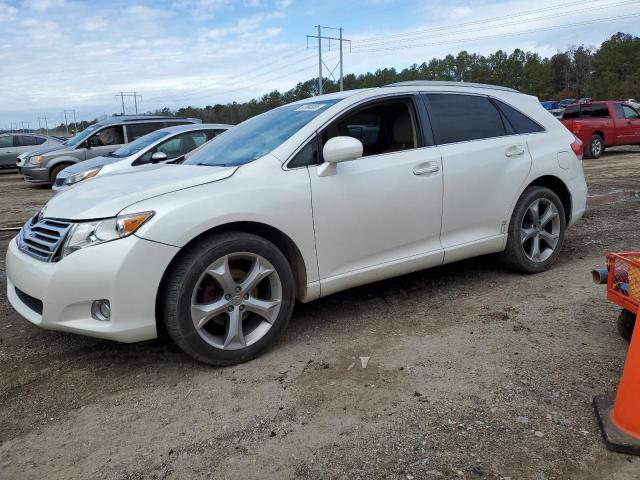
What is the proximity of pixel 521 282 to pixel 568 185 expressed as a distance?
1.03 meters

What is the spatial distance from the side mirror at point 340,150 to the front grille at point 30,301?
6.20 feet

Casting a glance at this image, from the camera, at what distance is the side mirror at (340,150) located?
3385mm

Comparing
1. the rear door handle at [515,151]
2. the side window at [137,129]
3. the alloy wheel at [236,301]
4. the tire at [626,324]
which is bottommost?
the tire at [626,324]

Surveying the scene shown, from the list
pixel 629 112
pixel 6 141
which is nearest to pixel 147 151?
pixel 6 141

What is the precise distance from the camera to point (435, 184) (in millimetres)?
3982

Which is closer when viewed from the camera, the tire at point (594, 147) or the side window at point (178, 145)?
the side window at point (178, 145)

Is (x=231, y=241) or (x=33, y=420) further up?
(x=231, y=241)

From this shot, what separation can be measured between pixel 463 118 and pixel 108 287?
117 inches

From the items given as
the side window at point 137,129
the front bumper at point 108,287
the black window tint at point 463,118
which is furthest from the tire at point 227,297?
the side window at point 137,129

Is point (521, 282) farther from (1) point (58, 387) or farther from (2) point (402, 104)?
(1) point (58, 387)

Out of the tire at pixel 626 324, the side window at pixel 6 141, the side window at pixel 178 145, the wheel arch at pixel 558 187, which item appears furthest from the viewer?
the side window at pixel 6 141

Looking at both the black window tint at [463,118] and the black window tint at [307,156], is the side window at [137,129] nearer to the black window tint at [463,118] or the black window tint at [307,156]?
the black window tint at [463,118]

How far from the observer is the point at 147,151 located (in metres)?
9.07

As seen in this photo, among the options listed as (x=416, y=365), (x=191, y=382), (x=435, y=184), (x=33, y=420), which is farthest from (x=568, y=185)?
(x=33, y=420)
